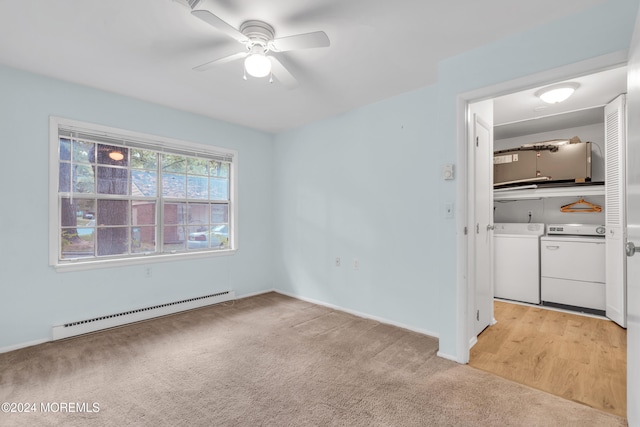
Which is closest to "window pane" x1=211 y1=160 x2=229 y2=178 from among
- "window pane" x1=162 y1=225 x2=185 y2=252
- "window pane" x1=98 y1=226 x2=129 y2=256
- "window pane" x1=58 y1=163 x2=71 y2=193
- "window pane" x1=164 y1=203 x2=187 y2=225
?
"window pane" x1=164 y1=203 x2=187 y2=225

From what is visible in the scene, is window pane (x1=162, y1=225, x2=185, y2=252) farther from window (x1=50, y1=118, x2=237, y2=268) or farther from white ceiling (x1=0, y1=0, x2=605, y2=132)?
white ceiling (x1=0, y1=0, x2=605, y2=132)

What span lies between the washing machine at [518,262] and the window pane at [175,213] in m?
4.17

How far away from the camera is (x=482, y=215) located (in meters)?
2.99

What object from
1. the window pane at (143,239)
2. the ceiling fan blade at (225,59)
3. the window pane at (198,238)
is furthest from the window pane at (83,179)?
the ceiling fan blade at (225,59)

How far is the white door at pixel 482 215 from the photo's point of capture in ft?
9.11

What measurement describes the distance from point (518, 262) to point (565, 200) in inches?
47.1

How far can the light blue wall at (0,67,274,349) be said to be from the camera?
2613 mm

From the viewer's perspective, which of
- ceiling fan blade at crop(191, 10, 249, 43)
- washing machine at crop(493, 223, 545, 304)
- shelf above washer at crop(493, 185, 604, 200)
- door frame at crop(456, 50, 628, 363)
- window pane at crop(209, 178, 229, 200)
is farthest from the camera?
window pane at crop(209, 178, 229, 200)

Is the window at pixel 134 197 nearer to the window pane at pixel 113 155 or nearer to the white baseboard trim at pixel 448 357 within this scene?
the window pane at pixel 113 155

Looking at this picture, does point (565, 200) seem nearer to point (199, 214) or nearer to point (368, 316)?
point (368, 316)

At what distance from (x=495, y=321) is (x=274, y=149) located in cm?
372

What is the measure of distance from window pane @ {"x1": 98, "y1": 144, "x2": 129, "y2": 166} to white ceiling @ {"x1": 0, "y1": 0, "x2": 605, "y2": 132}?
23.6 inches

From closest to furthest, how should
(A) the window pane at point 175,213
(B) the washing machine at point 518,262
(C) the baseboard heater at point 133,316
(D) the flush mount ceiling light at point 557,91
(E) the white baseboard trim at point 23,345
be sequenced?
(E) the white baseboard trim at point 23,345, (D) the flush mount ceiling light at point 557,91, (C) the baseboard heater at point 133,316, (A) the window pane at point 175,213, (B) the washing machine at point 518,262

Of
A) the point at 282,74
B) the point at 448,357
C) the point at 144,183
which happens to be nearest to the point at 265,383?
the point at 448,357
